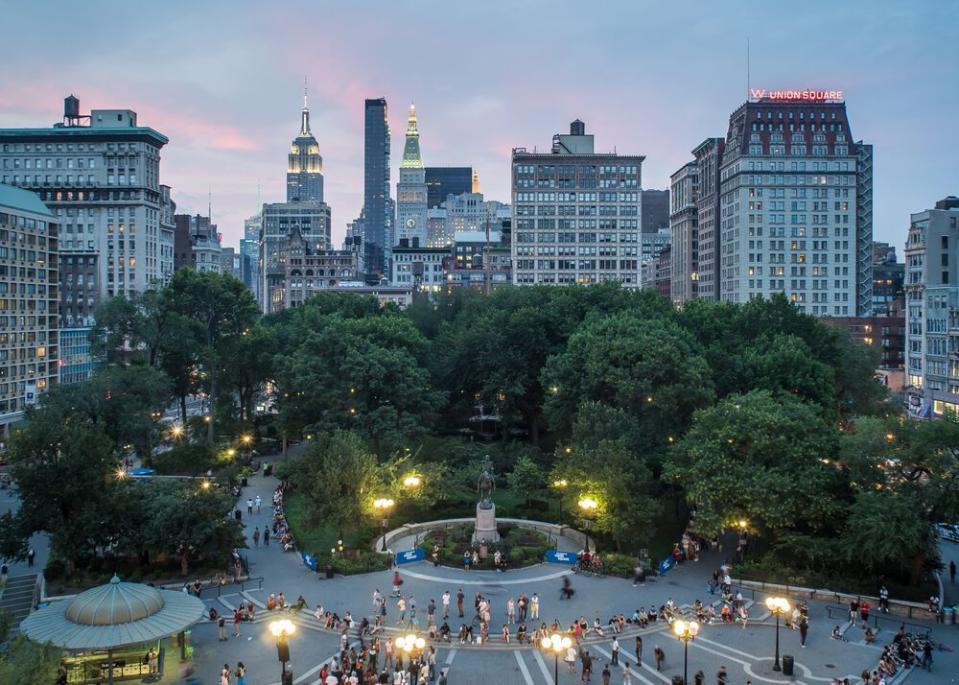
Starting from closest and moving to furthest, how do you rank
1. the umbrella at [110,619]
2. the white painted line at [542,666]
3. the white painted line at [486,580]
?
the umbrella at [110,619] < the white painted line at [542,666] < the white painted line at [486,580]

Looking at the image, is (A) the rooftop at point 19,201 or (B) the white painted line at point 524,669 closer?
(B) the white painted line at point 524,669

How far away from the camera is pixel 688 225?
166125 mm

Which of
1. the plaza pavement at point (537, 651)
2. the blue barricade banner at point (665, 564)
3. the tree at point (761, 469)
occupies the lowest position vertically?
the plaza pavement at point (537, 651)

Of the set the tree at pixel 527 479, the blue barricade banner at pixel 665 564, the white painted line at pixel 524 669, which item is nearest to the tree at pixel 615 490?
the blue barricade banner at pixel 665 564

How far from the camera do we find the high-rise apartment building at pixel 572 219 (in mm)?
136375

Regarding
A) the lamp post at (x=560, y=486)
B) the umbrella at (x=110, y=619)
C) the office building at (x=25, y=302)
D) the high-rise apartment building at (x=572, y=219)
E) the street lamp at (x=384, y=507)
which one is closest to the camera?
the umbrella at (x=110, y=619)

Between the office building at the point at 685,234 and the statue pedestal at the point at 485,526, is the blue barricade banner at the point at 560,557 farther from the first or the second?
the office building at the point at 685,234

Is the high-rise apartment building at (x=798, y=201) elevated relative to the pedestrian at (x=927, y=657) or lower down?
elevated

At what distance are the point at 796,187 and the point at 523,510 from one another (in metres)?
97.9

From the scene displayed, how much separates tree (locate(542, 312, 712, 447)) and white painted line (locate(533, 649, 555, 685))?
21.9 meters

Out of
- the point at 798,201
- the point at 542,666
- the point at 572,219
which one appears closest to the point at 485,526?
the point at 542,666

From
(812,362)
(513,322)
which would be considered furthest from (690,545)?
(513,322)

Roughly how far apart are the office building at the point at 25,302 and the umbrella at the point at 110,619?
2269 inches

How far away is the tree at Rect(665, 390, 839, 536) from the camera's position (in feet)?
132
